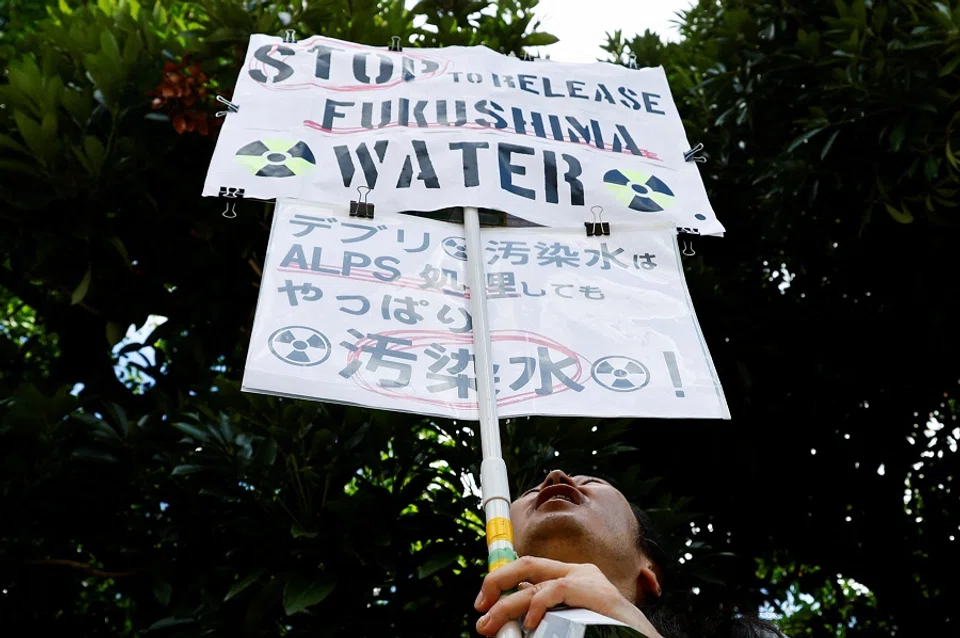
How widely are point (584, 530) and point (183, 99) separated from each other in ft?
8.98

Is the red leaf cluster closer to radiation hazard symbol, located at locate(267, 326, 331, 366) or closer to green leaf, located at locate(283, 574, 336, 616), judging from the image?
green leaf, located at locate(283, 574, 336, 616)

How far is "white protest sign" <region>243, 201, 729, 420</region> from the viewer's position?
7.67 feet

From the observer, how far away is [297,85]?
325 centimetres

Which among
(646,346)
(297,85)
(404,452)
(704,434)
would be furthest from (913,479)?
(297,85)

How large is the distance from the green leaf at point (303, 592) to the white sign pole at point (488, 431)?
1.13 m

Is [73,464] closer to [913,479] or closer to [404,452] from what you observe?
[404,452]

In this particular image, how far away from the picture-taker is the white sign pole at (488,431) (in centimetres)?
192

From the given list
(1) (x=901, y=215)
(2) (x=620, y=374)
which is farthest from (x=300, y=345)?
(1) (x=901, y=215)

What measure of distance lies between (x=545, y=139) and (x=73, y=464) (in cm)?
216

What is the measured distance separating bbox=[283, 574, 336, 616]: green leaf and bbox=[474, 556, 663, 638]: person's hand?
1626 millimetres

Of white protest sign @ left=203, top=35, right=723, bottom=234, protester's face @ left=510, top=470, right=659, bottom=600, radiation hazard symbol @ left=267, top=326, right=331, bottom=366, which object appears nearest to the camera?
radiation hazard symbol @ left=267, top=326, right=331, bottom=366

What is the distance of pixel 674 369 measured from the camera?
2.52m

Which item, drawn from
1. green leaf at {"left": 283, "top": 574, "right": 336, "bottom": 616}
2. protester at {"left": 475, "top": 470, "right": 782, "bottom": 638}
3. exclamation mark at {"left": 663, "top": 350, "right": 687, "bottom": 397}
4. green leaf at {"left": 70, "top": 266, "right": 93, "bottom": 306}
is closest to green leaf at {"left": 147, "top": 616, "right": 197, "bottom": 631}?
green leaf at {"left": 283, "top": 574, "right": 336, "bottom": 616}

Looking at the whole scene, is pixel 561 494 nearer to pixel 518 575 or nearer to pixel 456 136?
pixel 518 575
